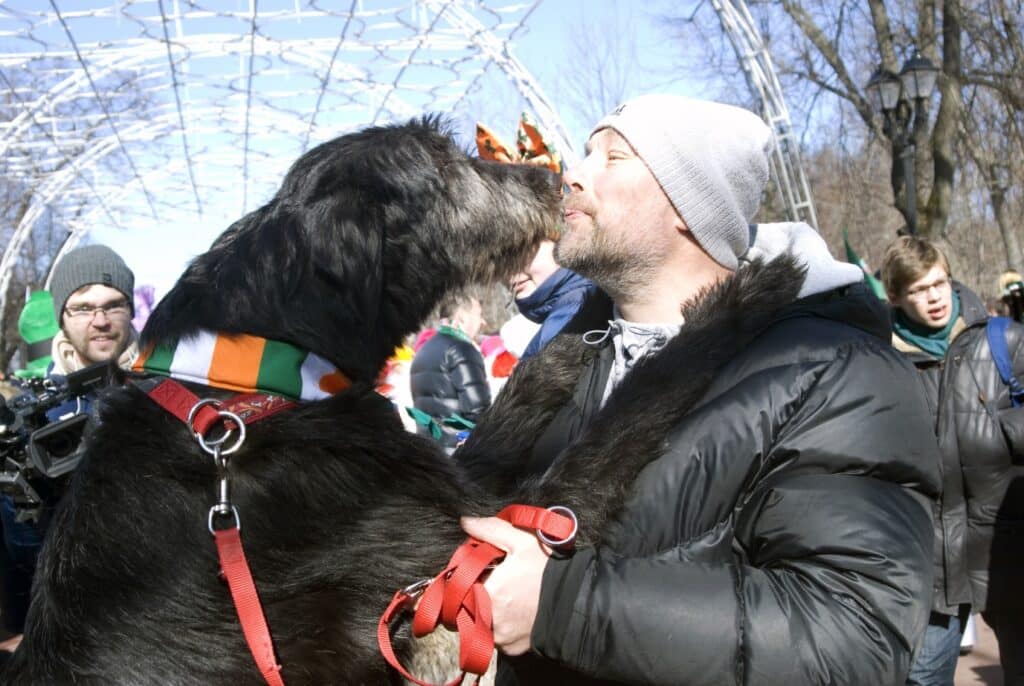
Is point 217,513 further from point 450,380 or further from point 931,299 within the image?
point 450,380

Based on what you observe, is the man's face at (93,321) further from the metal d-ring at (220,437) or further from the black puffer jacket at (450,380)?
the metal d-ring at (220,437)

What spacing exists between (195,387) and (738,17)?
817cm

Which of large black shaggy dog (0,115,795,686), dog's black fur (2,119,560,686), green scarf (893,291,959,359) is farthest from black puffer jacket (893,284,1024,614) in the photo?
dog's black fur (2,119,560,686)

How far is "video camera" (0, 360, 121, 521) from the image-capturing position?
2.29m

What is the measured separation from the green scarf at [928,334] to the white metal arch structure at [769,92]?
4.52m

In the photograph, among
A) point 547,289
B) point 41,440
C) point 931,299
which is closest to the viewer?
point 41,440

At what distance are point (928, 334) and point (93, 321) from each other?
3.58 m

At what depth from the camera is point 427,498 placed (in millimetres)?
1806

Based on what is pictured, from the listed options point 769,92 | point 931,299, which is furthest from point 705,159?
point 769,92

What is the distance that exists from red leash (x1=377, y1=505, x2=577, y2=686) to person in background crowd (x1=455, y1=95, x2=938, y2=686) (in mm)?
26

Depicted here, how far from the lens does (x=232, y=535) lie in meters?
1.59

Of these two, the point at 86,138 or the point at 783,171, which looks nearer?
the point at 783,171

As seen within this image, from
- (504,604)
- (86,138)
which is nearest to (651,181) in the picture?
(504,604)

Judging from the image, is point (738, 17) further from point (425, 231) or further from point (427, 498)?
point (427, 498)
